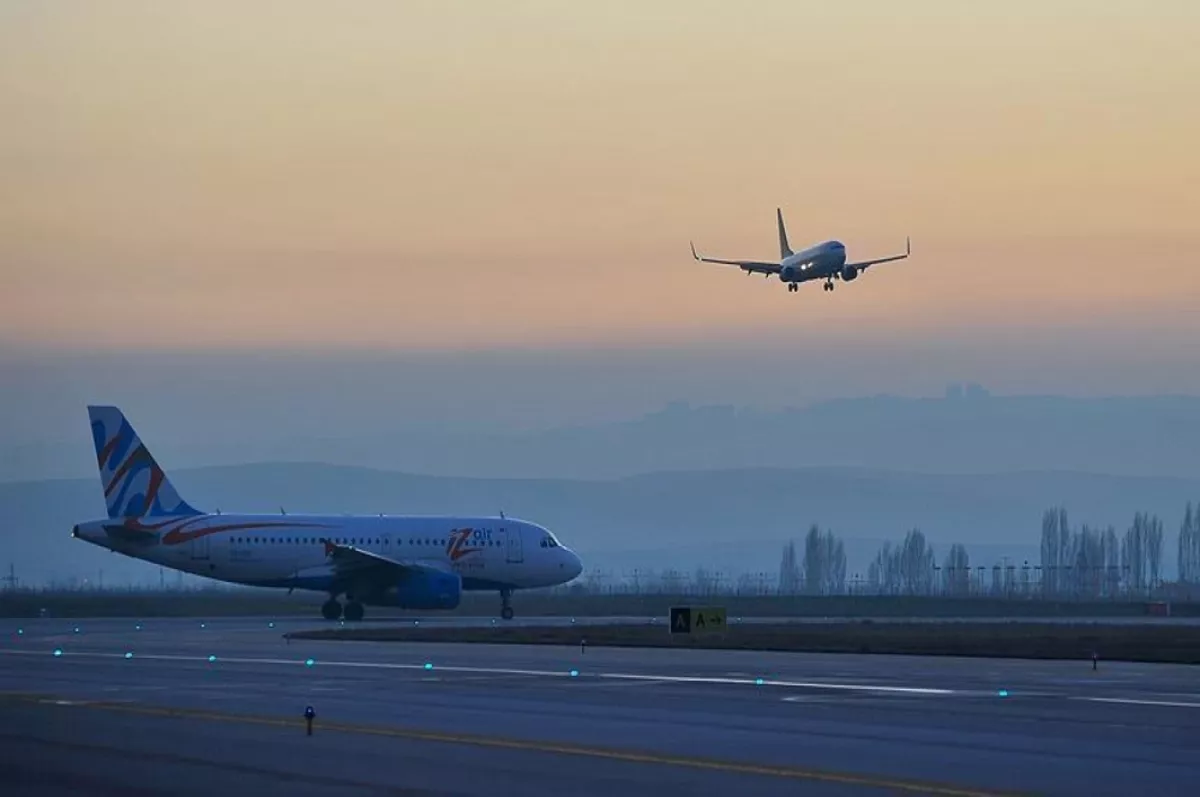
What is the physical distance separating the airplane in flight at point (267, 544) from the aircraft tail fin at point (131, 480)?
0.03 meters

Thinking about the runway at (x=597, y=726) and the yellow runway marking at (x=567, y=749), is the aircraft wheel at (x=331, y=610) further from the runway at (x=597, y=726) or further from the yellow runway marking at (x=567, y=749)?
the yellow runway marking at (x=567, y=749)

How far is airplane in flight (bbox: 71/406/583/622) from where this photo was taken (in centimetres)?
7050

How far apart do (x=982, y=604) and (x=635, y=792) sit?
246 ft

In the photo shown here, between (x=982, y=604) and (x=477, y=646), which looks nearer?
(x=477, y=646)

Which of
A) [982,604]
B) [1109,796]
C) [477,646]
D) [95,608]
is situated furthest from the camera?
[982,604]

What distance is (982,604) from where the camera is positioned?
91188 millimetres

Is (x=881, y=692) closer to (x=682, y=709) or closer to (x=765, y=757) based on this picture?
(x=682, y=709)

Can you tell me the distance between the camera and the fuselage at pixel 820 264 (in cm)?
7369

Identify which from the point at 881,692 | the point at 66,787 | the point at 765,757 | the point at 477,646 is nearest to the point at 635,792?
the point at 765,757

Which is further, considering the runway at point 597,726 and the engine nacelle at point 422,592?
the engine nacelle at point 422,592

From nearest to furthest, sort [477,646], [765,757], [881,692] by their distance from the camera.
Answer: [765,757], [881,692], [477,646]

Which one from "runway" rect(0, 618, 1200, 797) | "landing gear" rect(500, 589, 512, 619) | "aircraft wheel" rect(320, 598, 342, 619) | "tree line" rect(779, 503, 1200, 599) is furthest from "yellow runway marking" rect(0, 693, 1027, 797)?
"tree line" rect(779, 503, 1200, 599)

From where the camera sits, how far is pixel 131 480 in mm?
71000

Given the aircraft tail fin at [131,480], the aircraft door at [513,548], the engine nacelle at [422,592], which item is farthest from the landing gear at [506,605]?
the aircraft tail fin at [131,480]
